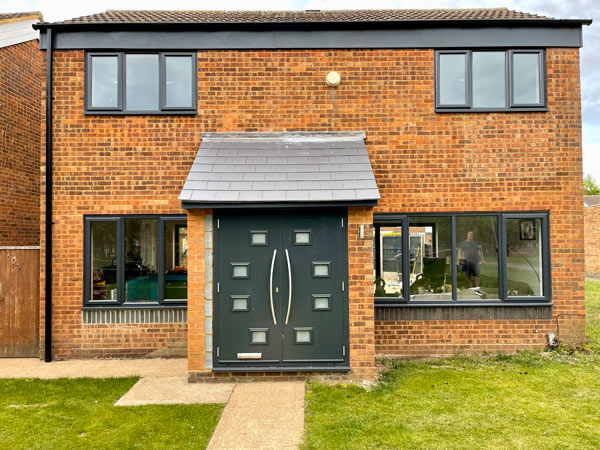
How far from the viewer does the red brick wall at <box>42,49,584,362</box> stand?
7.12 metres

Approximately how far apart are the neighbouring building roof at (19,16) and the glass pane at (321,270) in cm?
882

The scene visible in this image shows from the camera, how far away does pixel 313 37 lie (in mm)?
7219

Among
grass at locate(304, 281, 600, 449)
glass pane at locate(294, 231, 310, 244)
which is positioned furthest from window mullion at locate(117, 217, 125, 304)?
grass at locate(304, 281, 600, 449)

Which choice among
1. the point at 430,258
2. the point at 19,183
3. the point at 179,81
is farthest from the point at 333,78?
the point at 19,183

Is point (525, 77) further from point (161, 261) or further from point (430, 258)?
point (161, 261)

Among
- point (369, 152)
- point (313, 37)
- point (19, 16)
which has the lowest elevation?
point (369, 152)

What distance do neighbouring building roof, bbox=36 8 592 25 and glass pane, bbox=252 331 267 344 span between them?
5308 millimetres

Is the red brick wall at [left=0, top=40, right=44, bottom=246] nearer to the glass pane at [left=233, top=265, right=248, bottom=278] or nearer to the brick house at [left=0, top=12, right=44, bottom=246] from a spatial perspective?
the brick house at [left=0, top=12, right=44, bottom=246]

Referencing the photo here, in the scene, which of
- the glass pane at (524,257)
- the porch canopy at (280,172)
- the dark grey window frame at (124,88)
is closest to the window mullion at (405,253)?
the porch canopy at (280,172)

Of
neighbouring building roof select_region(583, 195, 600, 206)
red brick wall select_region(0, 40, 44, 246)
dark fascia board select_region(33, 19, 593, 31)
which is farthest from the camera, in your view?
neighbouring building roof select_region(583, 195, 600, 206)

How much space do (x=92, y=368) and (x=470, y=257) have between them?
6839 millimetres

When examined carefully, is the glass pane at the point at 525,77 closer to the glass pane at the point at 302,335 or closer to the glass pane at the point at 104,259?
the glass pane at the point at 302,335

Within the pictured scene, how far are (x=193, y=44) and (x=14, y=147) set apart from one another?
16.4ft

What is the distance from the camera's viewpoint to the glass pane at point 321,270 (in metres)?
5.77
